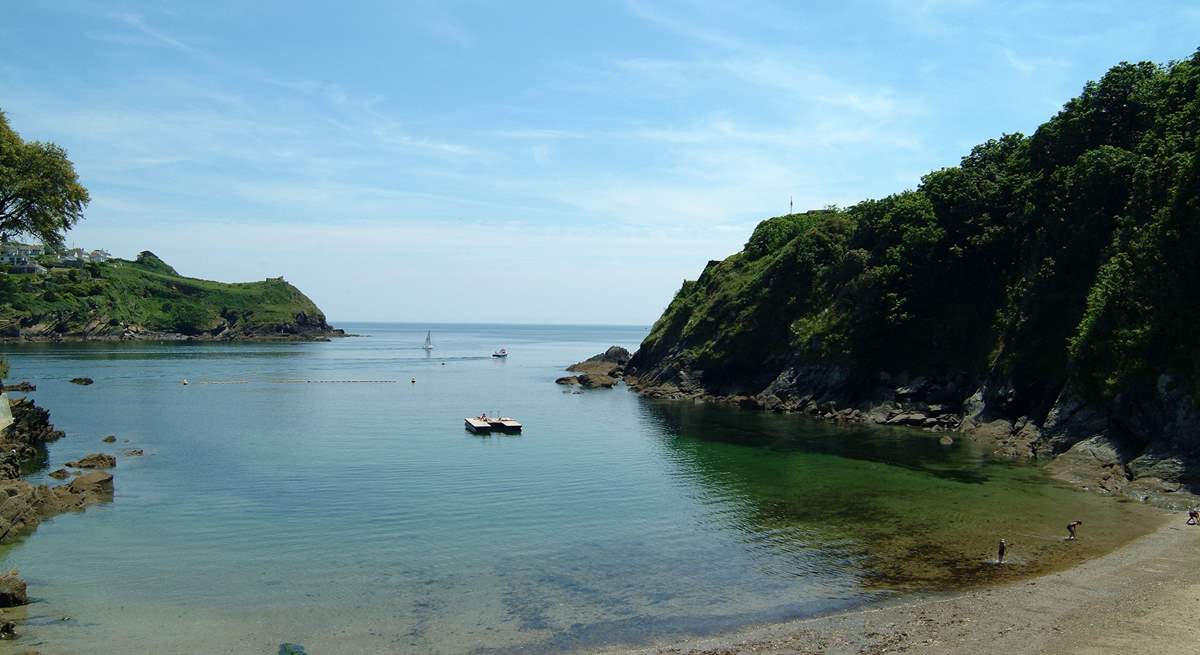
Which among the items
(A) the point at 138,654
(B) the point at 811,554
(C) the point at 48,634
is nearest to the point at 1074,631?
(B) the point at 811,554

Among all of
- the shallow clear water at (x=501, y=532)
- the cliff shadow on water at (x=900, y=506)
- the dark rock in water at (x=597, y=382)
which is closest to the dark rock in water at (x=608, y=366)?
the dark rock in water at (x=597, y=382)

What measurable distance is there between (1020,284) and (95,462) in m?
79.2

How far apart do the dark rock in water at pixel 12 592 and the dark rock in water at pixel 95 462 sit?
28.7m

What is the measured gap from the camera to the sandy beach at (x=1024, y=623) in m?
24.3

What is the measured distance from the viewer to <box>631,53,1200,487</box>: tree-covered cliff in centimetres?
5281

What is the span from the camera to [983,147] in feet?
300

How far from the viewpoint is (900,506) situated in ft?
150

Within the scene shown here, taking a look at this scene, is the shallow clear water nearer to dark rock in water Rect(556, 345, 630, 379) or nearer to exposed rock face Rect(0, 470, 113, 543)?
exposed rock face Rect(0, 470, 113, 543)

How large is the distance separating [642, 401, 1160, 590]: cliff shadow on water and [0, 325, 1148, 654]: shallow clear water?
0.23 m

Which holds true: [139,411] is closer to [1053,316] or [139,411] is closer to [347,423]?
[347,423]

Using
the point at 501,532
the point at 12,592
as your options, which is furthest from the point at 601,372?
the point at 12,592

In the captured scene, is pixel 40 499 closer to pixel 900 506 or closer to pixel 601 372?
pixel 900 506

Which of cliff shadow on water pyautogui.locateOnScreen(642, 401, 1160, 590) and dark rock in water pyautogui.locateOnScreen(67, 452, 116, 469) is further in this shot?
dark rock in water pyautogui.locateOnScreen(67, 452, 116, 469)

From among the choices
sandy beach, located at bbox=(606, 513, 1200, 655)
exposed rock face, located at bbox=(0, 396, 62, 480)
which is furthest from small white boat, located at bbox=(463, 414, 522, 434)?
sandy beach, located at bbox=(606, 513, 1200, 655)
